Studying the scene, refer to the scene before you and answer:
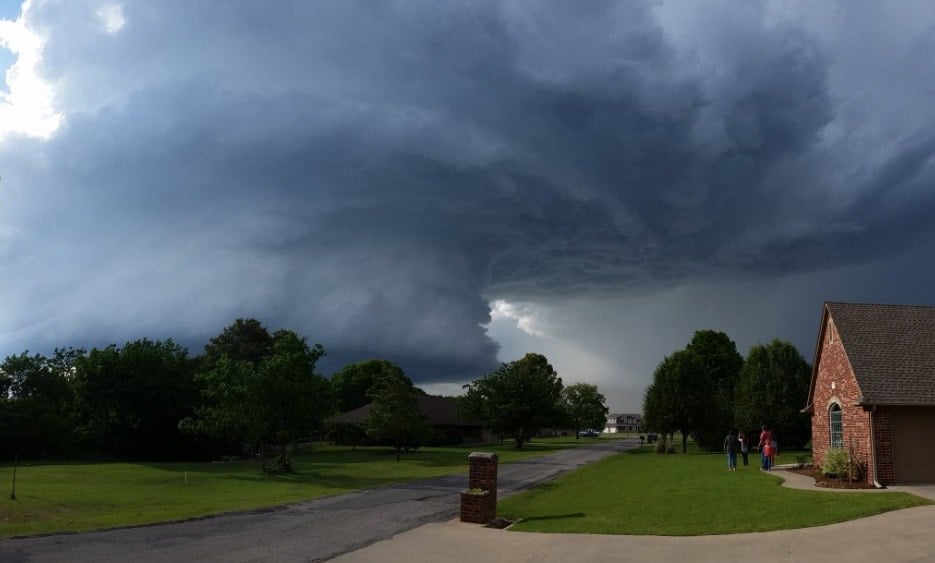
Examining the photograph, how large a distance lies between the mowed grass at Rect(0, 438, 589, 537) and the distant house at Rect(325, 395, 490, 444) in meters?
33.6

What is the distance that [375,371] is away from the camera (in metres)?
103

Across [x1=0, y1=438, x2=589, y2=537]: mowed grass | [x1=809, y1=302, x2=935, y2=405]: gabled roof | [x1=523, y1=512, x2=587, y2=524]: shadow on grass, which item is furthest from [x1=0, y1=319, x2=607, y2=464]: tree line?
[x1=809, y1=302, x2=935, y2=405]: gabled roof

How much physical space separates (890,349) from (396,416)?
36003mm

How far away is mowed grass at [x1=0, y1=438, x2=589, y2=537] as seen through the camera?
731 inches

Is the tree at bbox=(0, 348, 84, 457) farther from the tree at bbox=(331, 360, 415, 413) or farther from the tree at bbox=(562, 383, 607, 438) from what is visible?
the tree at bbox=(562, 383, 607, 438)

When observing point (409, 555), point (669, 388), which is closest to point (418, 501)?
point (409, 555)

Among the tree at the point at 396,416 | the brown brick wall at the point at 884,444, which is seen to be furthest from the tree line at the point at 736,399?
the brown brick wall at the point at 884,444

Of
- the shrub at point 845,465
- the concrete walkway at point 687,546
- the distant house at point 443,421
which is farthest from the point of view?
the distant house at point 443,421

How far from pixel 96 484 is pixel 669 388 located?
43.4 meters

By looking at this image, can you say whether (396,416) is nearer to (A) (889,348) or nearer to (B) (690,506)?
(A) (889,348)

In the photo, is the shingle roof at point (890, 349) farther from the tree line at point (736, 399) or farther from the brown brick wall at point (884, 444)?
the tree line at point (736, 399)

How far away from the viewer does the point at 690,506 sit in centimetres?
1817

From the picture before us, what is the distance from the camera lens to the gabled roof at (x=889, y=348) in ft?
75.7

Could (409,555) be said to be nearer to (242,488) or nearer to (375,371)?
(242,488)
